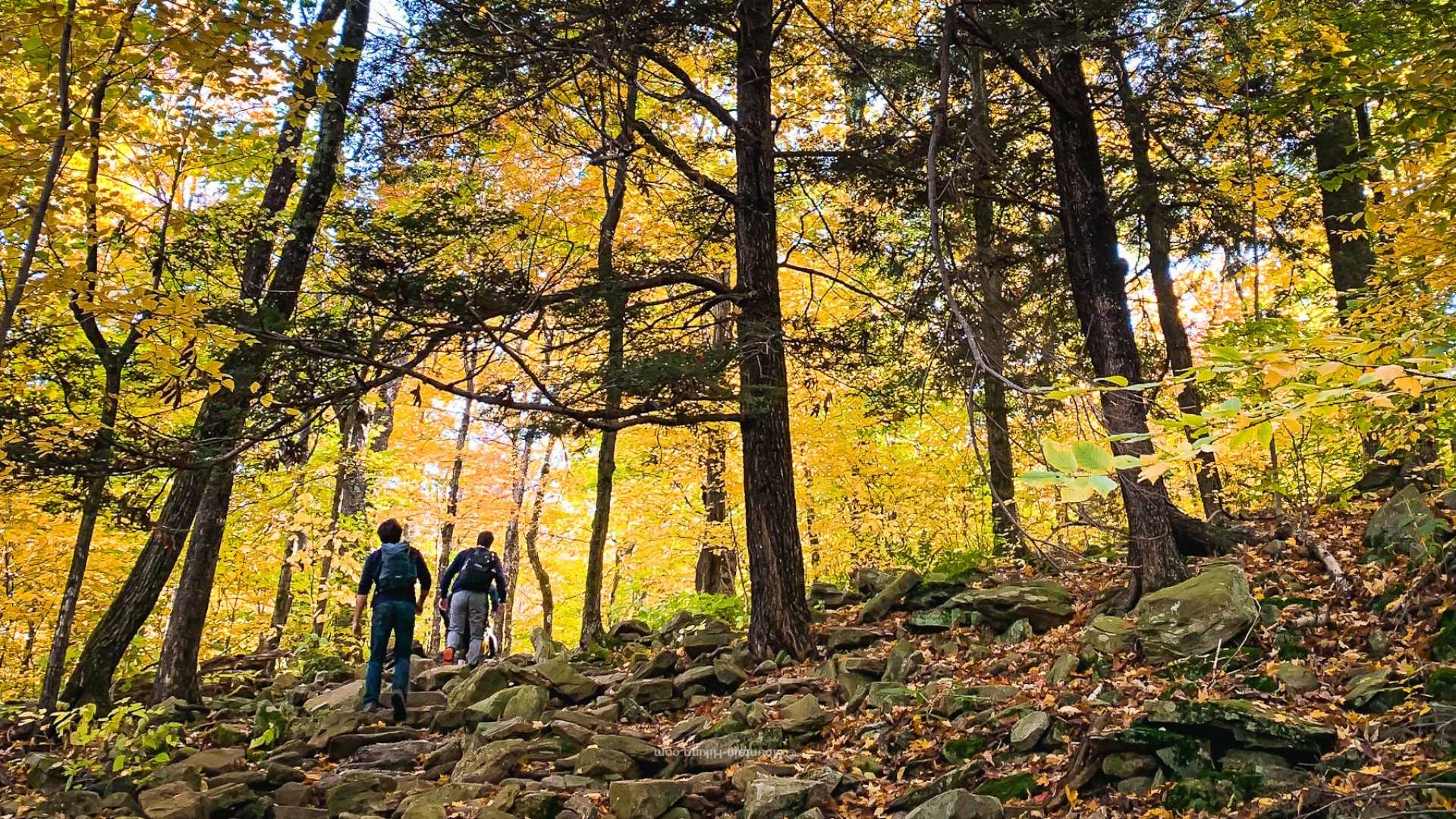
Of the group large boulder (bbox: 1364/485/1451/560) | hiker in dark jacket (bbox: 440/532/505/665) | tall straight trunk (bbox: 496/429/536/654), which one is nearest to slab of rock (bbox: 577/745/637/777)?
hiker in dark jacket (bbox: 440/532/505/665)

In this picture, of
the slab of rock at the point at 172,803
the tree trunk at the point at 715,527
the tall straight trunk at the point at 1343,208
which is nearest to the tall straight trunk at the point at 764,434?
the tree trunk at the point at 715,527

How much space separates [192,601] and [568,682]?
373 cm

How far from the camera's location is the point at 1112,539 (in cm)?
952

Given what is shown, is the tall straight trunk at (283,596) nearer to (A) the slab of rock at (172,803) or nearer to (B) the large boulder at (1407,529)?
(A) the slab of rock at (172,803)

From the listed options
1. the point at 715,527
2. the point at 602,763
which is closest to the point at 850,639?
the point at 602,763

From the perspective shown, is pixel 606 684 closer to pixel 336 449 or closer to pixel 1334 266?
pixel 336 449

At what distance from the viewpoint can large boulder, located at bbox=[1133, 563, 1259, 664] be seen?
18.6 ft

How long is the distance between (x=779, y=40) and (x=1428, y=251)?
6.55 metres

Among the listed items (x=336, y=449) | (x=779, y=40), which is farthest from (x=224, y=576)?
(x=779, y=40)

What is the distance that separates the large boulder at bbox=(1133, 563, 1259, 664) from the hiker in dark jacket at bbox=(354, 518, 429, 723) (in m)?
6.11

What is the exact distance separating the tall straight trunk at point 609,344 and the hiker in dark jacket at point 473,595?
1.36 m

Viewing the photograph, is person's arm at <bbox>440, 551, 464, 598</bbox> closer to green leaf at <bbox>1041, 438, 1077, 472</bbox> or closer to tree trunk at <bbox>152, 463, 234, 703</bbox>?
tree trunk at <bbox>152, 463, 234, 703</bbox>

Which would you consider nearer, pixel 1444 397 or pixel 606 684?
pixel 1444 397

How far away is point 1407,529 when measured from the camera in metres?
6.09
